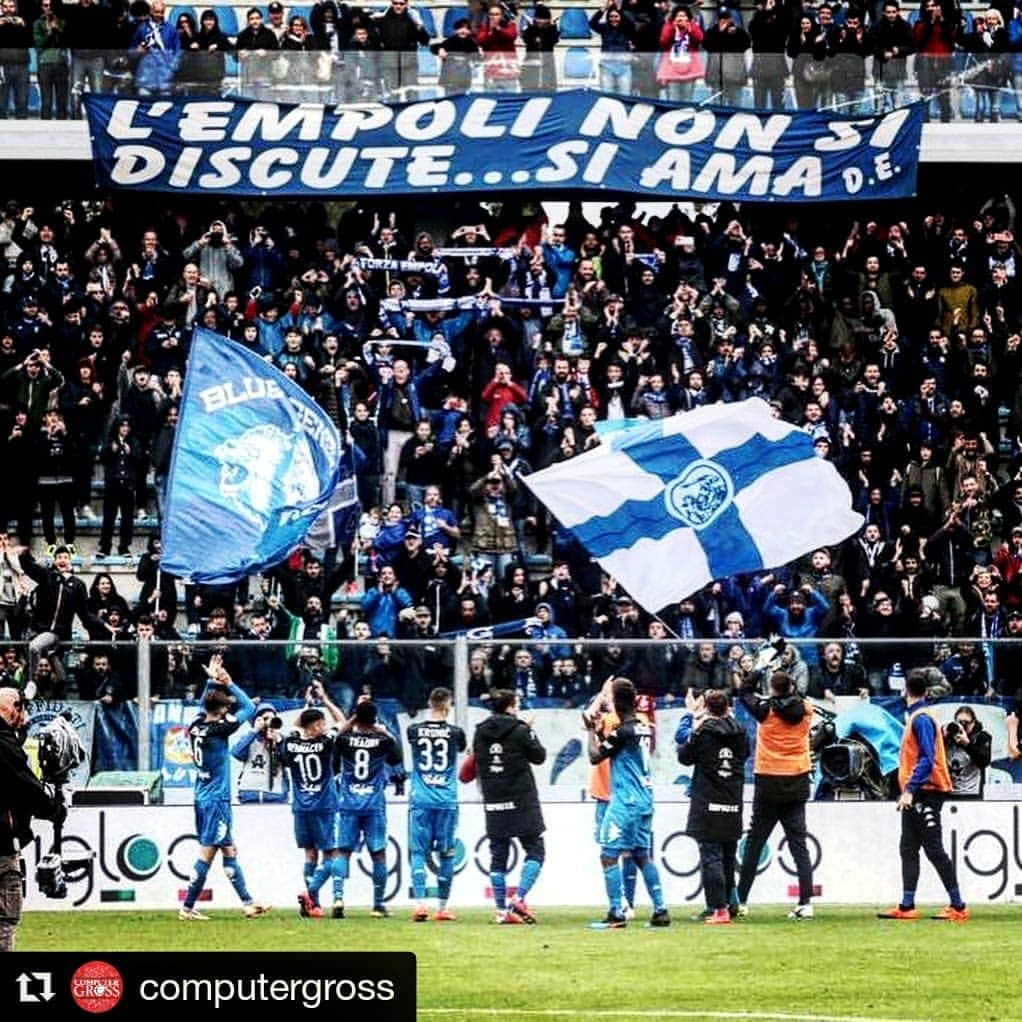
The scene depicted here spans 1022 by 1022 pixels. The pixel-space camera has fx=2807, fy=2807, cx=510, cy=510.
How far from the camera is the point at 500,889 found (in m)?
20.3

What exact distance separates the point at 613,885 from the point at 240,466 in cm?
652

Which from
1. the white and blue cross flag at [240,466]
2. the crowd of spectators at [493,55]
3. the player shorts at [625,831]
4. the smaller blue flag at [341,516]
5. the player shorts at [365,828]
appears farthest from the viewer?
the crowd of spectators at [493,55]

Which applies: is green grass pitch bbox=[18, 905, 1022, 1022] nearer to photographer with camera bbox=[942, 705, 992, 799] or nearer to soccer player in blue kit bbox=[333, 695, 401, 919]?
soccer player in blue kit bbox=[333, 695, 401, 919]

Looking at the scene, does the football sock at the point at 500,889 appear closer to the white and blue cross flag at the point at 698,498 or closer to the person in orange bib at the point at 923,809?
the person in orange bib at the point at 923,809

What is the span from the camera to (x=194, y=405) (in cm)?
2509

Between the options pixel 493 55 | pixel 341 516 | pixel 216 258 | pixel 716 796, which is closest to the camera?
pixel 716 796

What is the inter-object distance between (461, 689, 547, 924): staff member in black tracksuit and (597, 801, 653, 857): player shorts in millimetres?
567

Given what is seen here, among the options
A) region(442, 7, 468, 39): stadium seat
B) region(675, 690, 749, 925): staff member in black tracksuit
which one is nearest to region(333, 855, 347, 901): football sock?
region(675, 690, 749, 925): staff member in black tracksuit

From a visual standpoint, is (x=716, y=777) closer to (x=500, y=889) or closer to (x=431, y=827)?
(x=500, y=889)

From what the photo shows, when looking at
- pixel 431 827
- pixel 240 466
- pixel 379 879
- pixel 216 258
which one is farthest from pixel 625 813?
pixel 216 258

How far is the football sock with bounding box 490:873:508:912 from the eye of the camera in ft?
66.7

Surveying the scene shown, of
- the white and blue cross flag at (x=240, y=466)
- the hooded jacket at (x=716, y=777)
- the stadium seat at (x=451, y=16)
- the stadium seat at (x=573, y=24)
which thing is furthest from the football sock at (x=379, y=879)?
the stadium seat at (x=573, y=24)

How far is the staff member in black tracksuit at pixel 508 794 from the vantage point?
800 inches

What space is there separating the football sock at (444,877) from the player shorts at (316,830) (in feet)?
2.79
